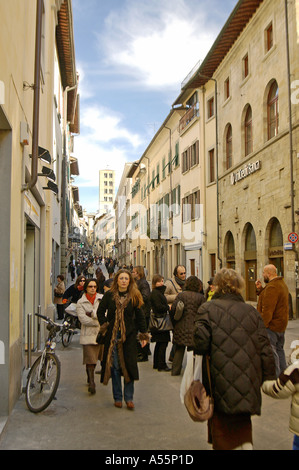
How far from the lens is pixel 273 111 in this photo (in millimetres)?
18812

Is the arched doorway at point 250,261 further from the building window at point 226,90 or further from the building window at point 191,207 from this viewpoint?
the building window at point 191,207

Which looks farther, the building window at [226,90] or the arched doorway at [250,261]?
the building window at [226,90]

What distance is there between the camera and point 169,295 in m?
9.39

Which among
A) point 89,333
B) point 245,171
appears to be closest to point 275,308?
point 89,333

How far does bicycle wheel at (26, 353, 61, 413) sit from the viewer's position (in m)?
6.21

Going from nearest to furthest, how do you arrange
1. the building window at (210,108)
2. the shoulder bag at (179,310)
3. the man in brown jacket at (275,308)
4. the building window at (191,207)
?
1. the man in brown jacket at (275,308)
2. the shoulder bag at (179,310)
3. the building window at (210,108)
4. the building window at (191,207)

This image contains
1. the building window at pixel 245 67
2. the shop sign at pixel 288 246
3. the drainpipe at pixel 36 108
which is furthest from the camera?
the building window at pixel 245 67

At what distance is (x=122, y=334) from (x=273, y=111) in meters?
14.6

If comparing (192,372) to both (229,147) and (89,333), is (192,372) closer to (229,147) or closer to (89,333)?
(89,333)

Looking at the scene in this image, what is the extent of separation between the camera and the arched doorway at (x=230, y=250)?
23.6 metres

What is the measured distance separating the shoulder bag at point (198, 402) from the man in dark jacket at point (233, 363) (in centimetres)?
8
